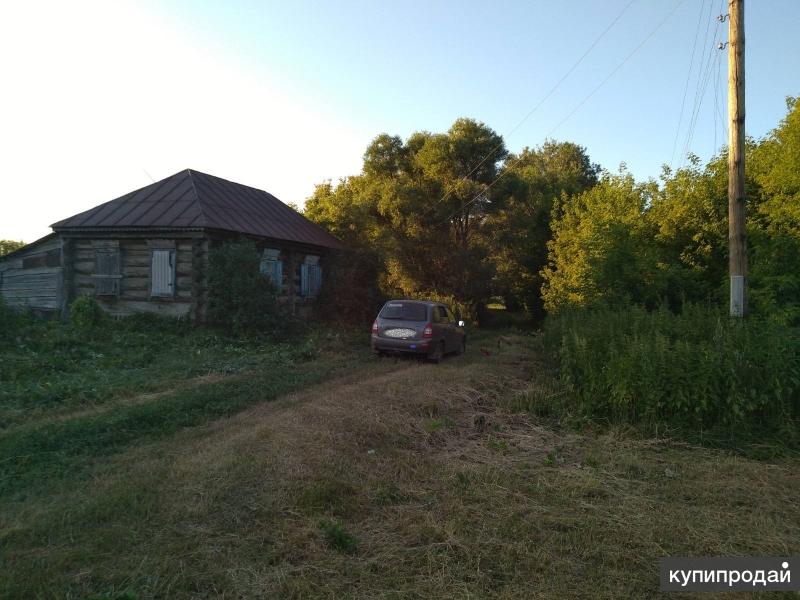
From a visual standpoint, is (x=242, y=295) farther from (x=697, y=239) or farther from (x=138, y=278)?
(x=697, y=239)

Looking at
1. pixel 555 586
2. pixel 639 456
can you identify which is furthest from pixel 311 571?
pixel 639 456

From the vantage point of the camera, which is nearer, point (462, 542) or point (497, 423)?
point (462, 542)

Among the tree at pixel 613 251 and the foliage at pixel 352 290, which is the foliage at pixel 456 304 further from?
the tree at pixel 613 251

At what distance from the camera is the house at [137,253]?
1714 centimetres

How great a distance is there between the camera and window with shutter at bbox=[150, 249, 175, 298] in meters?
17.2

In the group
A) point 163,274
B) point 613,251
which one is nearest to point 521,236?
point 613,251

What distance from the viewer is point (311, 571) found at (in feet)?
11.7

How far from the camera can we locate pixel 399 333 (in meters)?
13.5

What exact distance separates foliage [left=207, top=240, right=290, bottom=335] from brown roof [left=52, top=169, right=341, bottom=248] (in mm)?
1454

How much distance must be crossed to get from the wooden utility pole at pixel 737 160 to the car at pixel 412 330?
6.49 meters

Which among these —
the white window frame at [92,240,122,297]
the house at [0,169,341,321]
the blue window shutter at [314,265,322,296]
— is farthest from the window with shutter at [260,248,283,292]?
the white window frame at [92,240,122,297]

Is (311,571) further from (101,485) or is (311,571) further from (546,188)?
(546,188)

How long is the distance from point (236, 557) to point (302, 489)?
3.38 feet

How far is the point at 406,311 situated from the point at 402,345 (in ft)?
3.06
